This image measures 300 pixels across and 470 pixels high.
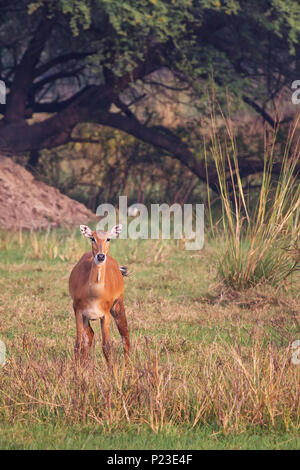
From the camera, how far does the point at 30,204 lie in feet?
56.0

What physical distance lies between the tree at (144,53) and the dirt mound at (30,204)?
70 centimetres

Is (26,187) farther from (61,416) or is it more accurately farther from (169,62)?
Result: (61,416)

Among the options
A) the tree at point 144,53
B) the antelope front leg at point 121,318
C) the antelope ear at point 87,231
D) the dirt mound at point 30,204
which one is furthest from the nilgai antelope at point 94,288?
the tree at point 144,53

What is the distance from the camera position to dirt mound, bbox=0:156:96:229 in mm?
16609

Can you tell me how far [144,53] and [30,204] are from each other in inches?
176

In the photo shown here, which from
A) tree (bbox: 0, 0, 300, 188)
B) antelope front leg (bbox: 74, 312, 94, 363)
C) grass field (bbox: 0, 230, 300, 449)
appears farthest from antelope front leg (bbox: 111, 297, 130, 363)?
tree (bbox: 0, 0, 300, 188)

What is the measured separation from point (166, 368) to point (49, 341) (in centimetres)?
204

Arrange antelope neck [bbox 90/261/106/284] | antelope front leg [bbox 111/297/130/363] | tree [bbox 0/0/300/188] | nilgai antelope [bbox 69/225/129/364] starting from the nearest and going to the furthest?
1. nilgai antelope [bbox 69/225/129/364]
2. antelope neck [bbox 90/261/106/284]
3. antelope front leg [bbox 111/297/130/363]
4. tree [bbox 0/0/300/188]

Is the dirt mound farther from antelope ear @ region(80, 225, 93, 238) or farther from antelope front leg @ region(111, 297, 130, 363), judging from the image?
antelope ear @ region(80, 225, 93, 238)

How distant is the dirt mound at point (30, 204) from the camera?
16.6 meters

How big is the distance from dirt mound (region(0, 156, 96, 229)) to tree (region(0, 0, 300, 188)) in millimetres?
696

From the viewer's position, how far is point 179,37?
17.1 m

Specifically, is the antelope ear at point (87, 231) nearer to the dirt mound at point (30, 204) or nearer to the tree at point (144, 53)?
the dirt mound at point (30, 204)

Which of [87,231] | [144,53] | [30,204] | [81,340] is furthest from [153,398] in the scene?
[144,53]
